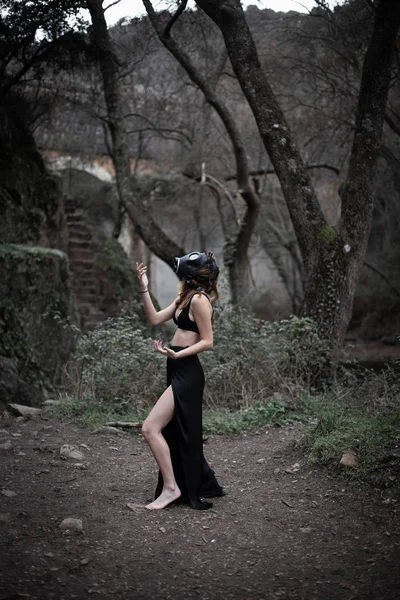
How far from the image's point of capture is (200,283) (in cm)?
492

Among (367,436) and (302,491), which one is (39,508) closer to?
(302,491)

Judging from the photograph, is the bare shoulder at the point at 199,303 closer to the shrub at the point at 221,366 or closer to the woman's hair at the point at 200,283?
the woman's hair at the point at 200,283

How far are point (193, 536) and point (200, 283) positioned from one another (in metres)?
1.83

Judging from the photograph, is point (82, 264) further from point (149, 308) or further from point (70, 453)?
point (149, 308)

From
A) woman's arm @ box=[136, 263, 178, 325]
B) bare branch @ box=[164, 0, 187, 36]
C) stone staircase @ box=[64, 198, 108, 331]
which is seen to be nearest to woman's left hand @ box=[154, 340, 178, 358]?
woman's arm @ box=[136, 263, 178, 325]

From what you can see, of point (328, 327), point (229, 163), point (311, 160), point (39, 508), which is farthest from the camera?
point (229, 163)

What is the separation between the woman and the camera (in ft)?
15.5

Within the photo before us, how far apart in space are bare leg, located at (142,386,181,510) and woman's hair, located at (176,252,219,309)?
710mm

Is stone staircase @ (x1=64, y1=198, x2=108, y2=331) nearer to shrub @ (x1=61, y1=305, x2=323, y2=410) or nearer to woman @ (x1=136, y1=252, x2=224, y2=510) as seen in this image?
shrub @ (x1=61, y1=305, x2=323, y2=410)

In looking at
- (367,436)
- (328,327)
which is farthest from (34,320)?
(367,436)

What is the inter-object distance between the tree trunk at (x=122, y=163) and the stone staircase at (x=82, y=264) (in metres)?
5.57

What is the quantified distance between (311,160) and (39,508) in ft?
47.1

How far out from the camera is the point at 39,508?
4605 mm

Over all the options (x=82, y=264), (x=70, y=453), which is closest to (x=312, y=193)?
(x=70, y=453)
